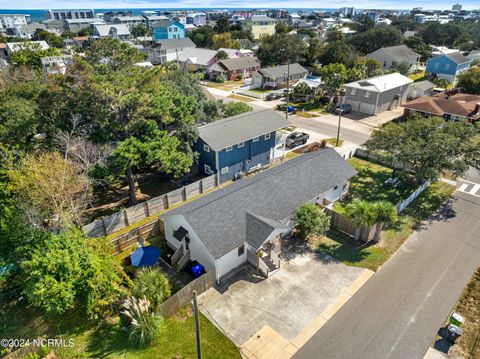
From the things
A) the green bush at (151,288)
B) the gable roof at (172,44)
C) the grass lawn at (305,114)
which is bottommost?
the grass lawn at (305,114)

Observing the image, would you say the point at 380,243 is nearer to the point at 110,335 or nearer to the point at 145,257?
the point at 145,257

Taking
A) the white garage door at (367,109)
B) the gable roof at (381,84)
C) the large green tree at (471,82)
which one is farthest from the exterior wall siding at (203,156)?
the large green tree at (471,82)

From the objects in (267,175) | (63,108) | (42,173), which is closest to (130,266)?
(42,173)

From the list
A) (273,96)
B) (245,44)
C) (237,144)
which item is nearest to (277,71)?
(273,96)

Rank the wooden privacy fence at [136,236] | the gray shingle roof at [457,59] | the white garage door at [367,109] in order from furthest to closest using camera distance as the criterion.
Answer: the gray shingle roof at [457,59]
the white garage door at [367,109]
the wooden privacy fence at [136,236]

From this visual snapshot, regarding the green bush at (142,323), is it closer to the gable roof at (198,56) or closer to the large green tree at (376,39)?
the gable roof at (198,56)

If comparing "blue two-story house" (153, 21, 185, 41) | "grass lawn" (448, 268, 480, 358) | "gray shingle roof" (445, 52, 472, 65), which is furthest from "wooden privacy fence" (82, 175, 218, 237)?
"blue two-story house" (153, 21, 185, 41)

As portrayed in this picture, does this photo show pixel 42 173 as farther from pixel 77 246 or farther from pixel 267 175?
pixel 267 175
